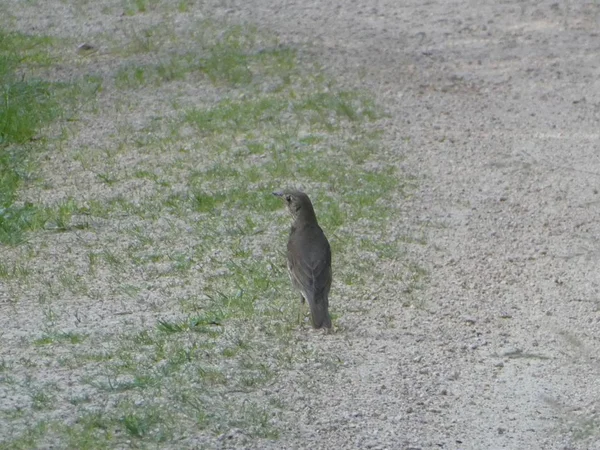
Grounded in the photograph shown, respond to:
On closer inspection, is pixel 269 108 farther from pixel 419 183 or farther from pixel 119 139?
pixel 419 183

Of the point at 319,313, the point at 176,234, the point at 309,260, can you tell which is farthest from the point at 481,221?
the point at 319,313

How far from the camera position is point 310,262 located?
7.18m

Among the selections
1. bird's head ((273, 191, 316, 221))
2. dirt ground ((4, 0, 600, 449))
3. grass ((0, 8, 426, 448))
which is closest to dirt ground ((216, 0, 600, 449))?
dirt ground ((4, 0, 600, 449))

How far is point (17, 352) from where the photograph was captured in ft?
22.3

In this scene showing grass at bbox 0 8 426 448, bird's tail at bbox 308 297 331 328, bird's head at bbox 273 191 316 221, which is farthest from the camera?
bird's head at bbox 273 191 316 221

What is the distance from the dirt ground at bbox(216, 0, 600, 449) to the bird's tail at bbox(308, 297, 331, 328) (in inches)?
7.8

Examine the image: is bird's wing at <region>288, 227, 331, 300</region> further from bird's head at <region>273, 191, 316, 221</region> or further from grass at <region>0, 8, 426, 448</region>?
grass at <region>0, 8, 426, 448</region>

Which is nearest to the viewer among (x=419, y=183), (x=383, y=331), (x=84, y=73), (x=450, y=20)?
(x=383, y=331)

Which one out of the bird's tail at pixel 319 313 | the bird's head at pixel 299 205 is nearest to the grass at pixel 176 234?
the bird's tail at pixel 319 313

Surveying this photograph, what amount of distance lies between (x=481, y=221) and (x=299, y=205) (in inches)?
83.2

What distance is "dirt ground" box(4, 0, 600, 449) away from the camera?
622 centimetres

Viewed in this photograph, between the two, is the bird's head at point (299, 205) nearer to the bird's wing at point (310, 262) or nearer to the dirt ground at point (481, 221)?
the bird's wing at point (310, 262)

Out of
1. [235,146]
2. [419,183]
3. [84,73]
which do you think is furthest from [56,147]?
[419,183]

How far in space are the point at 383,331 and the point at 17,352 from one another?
6.83 feet
